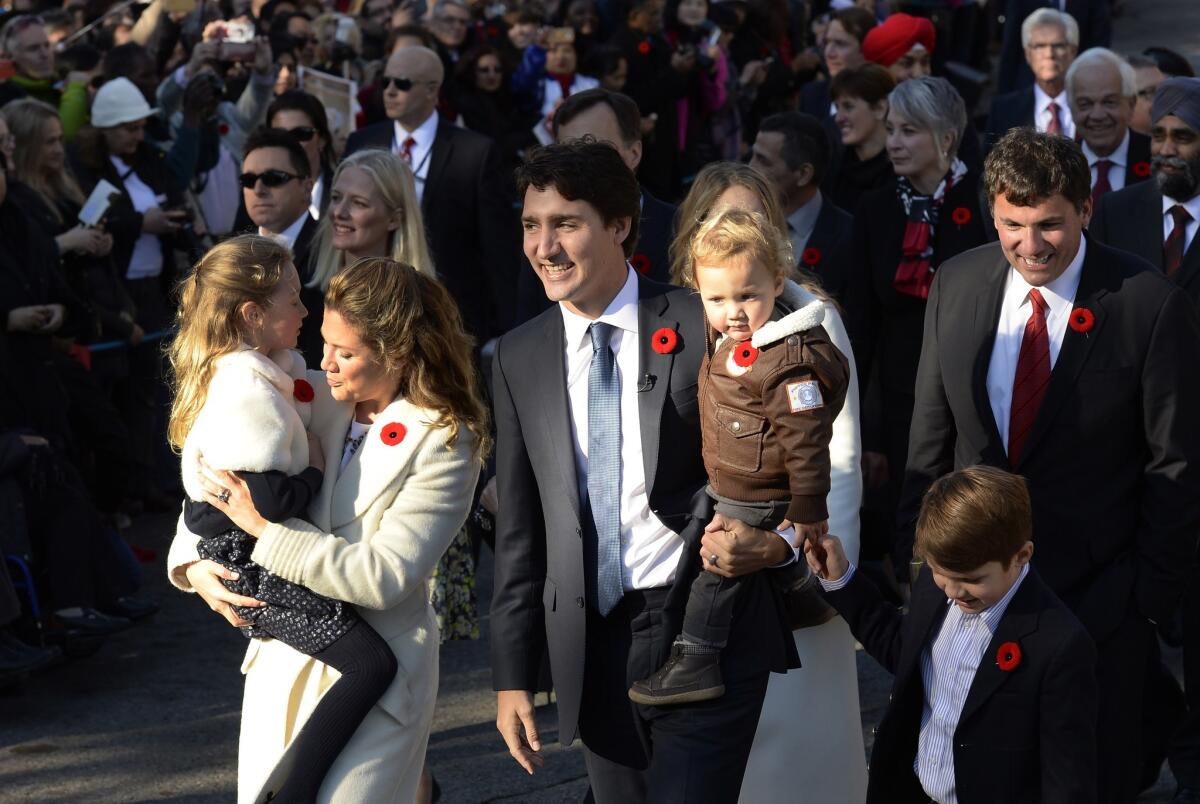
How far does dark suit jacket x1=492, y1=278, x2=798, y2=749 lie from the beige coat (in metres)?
0.16

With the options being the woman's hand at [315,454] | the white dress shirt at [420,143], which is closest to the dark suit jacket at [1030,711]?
the woman's hand at [315,454]

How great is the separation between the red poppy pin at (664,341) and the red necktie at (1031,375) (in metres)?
1.14

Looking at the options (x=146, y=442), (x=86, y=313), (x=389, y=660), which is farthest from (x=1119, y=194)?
(x=146, y=442)

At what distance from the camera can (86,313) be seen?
777cm

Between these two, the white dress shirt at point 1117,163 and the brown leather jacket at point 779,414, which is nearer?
the brown leather jacket at point 779,414

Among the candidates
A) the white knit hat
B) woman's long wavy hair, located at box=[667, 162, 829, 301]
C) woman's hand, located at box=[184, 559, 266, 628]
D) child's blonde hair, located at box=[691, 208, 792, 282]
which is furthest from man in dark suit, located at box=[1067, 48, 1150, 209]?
woman's hand, located at box=[184, 559, 266, 628]

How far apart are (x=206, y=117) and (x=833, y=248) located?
5.33 m

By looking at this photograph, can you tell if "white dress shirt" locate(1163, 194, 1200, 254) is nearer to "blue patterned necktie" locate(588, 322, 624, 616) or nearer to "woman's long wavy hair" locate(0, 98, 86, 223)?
"blue patterned necktie" locate(588, 322, 624, 616)

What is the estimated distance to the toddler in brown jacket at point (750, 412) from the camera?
3.52 metres

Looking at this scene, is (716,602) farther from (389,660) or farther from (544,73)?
(544,73)

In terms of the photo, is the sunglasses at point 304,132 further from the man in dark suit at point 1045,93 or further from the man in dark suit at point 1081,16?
the man in dark suit at point 1081,16

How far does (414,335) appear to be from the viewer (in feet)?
12.7

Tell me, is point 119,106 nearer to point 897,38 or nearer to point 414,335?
point 897,38

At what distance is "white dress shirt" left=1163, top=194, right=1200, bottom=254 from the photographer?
5.83 meters
